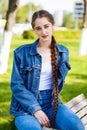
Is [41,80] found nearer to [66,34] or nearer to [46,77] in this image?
[46,77]

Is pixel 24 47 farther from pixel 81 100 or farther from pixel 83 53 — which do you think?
pixel 83 53

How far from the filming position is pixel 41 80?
458 cm

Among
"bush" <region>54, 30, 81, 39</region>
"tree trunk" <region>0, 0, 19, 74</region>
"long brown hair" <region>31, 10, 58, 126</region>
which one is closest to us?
"long brown hair" <region>31, 10, 58, 126</region>

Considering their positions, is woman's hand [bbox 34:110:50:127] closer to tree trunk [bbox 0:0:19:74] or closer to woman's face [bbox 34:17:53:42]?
woman's face [bbox 34:17:53:42]

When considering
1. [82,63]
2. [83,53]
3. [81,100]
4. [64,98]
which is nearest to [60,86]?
[81,100]

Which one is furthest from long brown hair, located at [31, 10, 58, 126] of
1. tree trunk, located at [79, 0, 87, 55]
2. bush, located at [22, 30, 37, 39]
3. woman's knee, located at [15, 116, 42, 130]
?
bush, located at [22, 30, 37, 39]

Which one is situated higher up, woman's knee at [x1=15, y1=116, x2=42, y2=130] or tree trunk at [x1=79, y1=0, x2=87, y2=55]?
woman's knee at [x1=15, y1=116, x2=42, y2=130]

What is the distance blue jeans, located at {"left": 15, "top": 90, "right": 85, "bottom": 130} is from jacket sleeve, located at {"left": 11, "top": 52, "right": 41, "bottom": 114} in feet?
0.37

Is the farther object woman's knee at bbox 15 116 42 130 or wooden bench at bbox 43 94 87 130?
wooden bench at bbox 43 94 87 130

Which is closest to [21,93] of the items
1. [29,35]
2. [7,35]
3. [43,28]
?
[43,28]

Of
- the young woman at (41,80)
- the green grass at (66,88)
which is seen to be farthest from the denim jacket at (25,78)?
the green grass at (66,88)

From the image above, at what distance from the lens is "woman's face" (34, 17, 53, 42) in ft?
14.8

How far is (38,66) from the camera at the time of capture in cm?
454

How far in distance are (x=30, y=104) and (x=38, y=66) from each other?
405mm
